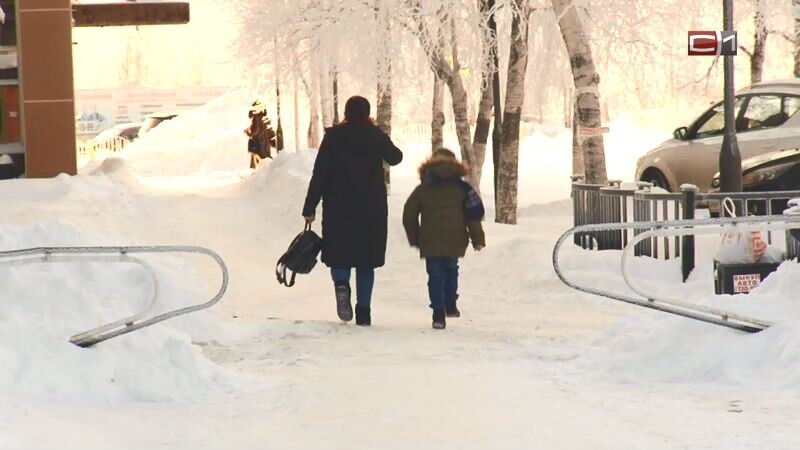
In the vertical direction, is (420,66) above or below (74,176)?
above

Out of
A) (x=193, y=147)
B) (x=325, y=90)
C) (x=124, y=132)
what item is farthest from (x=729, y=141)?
(x=124, y=132)

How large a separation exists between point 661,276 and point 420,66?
15.0m

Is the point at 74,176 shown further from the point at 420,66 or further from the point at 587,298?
the point at 587,298

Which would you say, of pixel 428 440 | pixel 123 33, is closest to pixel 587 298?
pixel 428 440

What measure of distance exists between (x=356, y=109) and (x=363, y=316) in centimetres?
162

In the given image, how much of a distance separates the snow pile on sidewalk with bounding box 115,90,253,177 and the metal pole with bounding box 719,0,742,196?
3127cm

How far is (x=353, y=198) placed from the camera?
441 inches

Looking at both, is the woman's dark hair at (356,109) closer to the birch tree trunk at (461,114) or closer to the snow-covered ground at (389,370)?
the snow-covered ground at (389,370)

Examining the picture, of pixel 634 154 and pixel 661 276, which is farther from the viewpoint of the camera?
pixel 634 154

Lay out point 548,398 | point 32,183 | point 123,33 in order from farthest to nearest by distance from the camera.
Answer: point 123,33 → point 32,183 → point 548,398

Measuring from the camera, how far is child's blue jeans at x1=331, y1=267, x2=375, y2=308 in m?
11.1

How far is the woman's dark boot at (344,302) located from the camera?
11195mm

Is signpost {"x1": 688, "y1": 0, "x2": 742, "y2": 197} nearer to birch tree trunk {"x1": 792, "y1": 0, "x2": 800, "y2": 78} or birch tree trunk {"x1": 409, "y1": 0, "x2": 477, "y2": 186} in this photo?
birch tree trunk {"x1": 409, "y1": 0, "x2": 477, "y2": 186}

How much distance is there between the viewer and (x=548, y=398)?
7.67m
